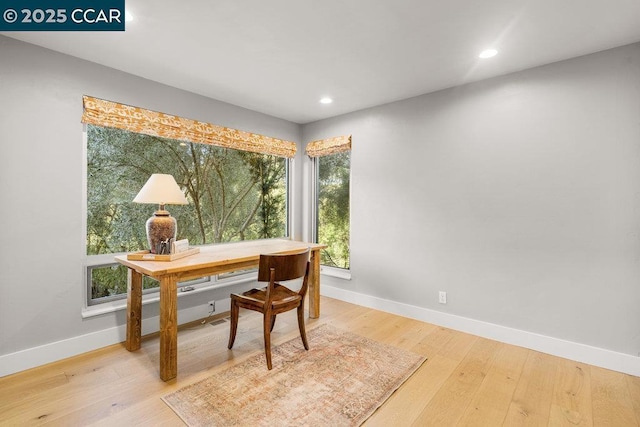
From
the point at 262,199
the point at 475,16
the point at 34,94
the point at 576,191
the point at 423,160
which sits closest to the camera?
→ the point at 475,16

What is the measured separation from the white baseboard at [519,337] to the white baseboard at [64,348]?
2496 mm

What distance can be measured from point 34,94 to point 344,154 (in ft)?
9.97

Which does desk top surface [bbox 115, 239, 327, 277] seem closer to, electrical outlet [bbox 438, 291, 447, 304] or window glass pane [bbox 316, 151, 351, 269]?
window glass pane [bbox 316, 151, 351, 269]

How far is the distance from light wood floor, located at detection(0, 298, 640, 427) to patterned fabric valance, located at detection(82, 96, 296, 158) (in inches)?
76.3

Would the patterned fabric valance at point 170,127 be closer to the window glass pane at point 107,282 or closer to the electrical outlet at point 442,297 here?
the window glass pane at point 107,282

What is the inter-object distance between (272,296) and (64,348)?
1696 millimetres

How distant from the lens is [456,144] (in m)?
2.92

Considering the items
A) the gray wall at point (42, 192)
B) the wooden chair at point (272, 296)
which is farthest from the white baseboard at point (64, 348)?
the wooden chair at point (272, 296)

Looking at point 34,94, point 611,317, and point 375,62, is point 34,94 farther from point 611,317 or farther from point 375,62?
point 611,317

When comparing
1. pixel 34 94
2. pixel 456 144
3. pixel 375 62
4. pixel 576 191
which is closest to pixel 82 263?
pixel 34 94

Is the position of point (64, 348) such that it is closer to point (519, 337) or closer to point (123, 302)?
point (123, 302)

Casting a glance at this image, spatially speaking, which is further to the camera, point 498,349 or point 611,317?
point 498,349

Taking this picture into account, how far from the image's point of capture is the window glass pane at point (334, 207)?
3939 millimetres

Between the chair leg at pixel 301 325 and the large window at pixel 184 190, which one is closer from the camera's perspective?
the chair leg at pixel 301 325
